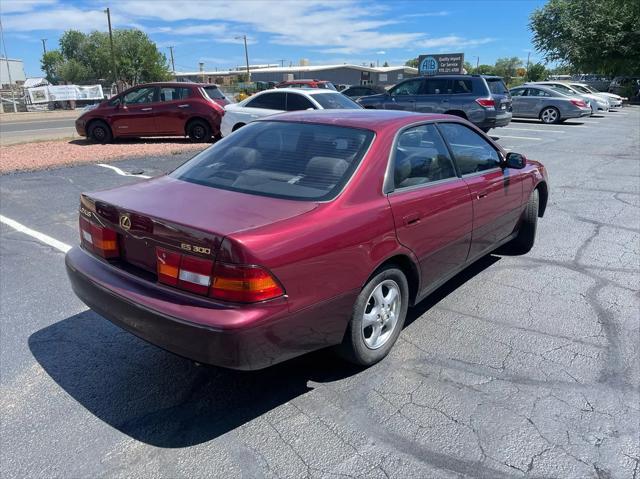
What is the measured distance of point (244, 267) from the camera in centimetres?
237

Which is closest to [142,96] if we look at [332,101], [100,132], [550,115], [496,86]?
[100,132]

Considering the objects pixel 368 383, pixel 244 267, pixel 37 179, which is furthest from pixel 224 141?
pixel 37 179

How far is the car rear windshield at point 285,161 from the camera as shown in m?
3.01

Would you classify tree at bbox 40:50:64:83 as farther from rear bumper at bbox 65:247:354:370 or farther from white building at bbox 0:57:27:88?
rear bumper at bbox 65:247:354:370

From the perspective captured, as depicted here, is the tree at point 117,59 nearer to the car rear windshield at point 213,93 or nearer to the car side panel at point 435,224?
the car rear windshield at point 213,93

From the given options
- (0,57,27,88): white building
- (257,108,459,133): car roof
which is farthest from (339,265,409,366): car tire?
(0,57,27,88): white building

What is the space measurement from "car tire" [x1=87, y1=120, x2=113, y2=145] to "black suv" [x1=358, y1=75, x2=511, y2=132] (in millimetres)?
8260

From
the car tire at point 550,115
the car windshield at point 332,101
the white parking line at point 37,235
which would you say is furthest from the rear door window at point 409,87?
the white parking line at point 37,235

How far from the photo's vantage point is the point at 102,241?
2.98 metres

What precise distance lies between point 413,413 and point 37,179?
26.3ft

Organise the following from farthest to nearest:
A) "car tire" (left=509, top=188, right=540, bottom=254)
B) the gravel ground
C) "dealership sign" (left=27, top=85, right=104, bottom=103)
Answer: "dealership sign" (left=27, top=85, right=104, bottom=103) < the gravel ground < "car tire" (left=509, top=188, right=540, bottom=254)

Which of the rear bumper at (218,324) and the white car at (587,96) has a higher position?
the white car at (587,96)

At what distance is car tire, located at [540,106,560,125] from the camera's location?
21.4 metres

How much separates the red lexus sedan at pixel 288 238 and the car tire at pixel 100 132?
11.1 metres
